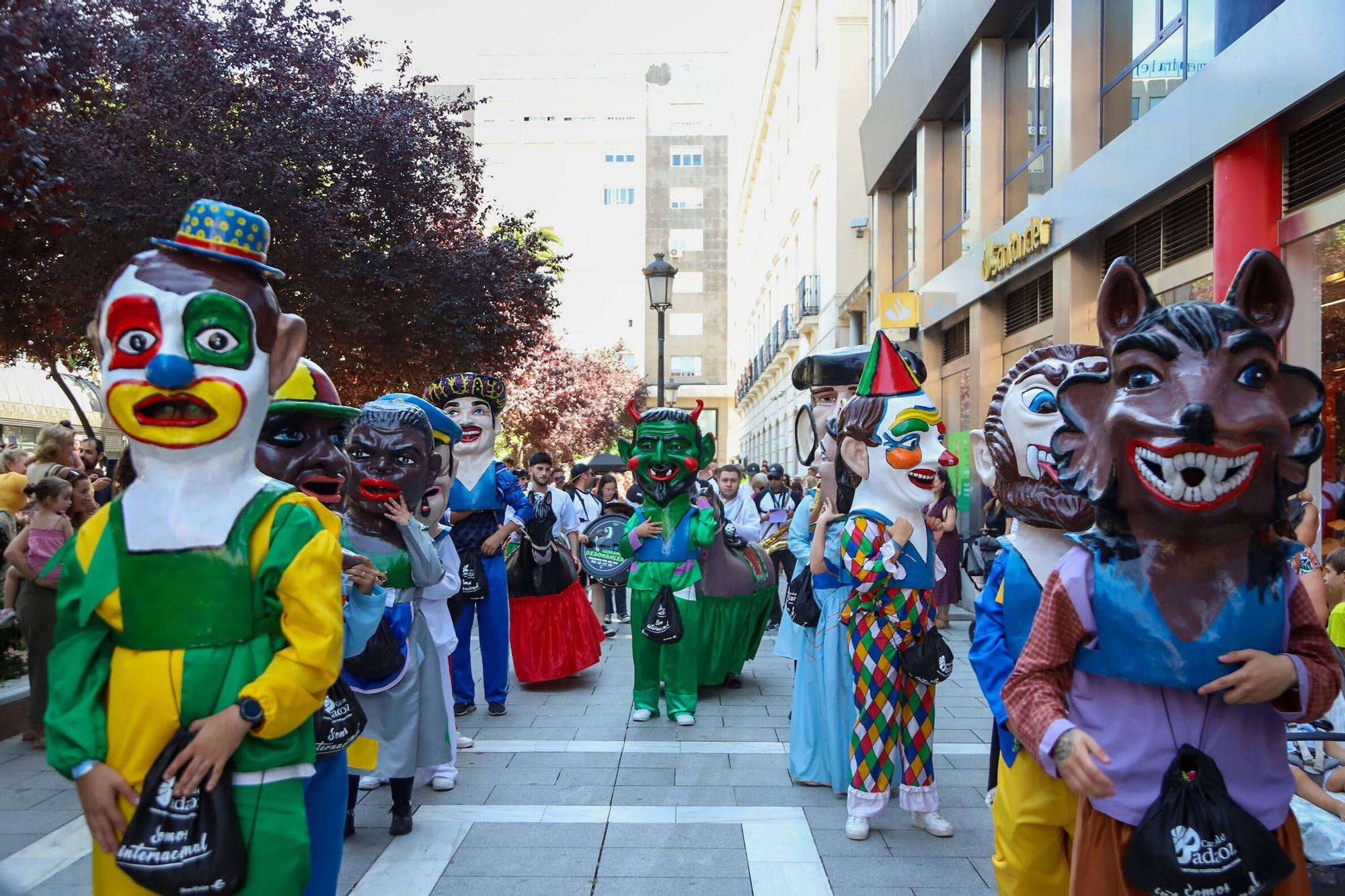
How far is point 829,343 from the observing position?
926 inches

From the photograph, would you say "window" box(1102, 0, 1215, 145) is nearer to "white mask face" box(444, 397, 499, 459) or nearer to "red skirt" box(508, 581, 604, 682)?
"white mask face" box(444, 397, 499, 459)

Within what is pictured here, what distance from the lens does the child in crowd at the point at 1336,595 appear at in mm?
5414

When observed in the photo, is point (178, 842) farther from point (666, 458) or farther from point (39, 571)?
point (666, 458)

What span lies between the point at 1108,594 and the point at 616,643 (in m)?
8.44

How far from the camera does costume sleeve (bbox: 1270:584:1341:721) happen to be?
2430 mm

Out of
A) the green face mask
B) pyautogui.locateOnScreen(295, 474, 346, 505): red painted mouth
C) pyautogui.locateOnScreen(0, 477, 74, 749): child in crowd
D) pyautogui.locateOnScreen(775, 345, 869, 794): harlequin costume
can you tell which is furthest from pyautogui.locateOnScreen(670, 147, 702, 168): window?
pyautogui.locateOnScreen(295, 474, 346, 505): red painted mouth

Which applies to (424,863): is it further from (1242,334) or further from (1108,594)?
(1242,334)

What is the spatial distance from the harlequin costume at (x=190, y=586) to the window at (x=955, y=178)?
47.6ft

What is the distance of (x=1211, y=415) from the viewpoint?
7.46ft

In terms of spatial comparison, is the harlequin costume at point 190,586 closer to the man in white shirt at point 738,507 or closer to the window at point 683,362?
the man in white shirt at point 738,507

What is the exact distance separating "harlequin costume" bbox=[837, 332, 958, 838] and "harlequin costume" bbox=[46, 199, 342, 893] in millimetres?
2631

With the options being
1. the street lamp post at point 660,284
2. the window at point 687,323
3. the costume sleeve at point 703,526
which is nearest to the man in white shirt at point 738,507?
the costume sleeve at point 703,526

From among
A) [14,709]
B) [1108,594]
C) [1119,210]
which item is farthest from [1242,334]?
[1119,210]

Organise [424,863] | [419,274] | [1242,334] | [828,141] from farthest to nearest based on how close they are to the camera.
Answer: [828,141] → [419,274] → [424,863] → [1242,334]
